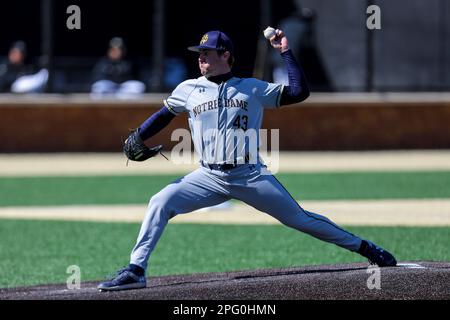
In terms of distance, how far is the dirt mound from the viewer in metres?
6.68

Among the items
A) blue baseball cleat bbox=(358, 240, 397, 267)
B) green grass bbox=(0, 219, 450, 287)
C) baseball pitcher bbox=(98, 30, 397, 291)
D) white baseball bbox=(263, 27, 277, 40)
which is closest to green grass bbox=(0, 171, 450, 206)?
green grass bbox=(0, 219, 450, 287)

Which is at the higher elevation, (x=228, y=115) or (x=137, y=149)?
(x=228, y=115)

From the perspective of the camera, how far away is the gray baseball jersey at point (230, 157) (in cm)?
717

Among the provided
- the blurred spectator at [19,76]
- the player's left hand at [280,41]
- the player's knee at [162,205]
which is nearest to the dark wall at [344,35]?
the blurred spectator at [19,76]

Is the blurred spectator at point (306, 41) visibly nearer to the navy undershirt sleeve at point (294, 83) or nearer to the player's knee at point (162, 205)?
the navy undershirt sleeve at point (294, 83)

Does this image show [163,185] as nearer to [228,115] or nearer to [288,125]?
[288,125]

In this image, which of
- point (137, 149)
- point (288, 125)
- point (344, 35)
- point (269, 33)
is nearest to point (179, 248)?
point (137, 149)

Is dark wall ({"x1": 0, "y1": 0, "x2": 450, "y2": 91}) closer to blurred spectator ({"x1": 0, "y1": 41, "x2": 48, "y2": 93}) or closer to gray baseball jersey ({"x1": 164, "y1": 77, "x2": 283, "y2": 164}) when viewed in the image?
blurred spectator ({"x1": 0, "y1": 41, "x2": 48, "y2": 93})

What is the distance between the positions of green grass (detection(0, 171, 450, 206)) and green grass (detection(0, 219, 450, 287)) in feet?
7.62

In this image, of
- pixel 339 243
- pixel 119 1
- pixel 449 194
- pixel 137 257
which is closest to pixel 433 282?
pixel 339 243

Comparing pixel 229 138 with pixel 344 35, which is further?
pixel 344 35

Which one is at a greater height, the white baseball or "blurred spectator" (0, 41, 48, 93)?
the white baseball

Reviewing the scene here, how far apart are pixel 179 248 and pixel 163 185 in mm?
5510

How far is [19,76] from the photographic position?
20.7 meters
